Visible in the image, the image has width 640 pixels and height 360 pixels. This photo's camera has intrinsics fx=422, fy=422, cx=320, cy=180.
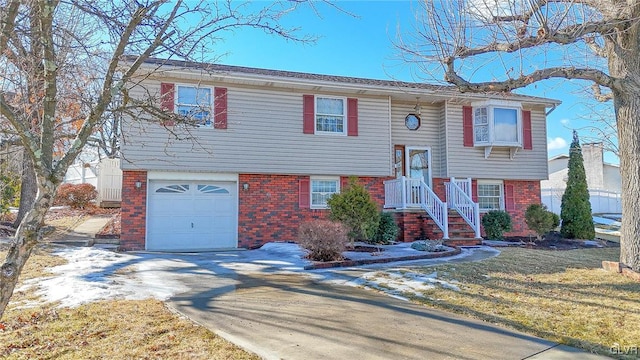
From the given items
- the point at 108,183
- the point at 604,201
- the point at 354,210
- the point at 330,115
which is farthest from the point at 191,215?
the point at 604,201

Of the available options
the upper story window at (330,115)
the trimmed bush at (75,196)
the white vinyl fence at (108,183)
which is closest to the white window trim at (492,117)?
the upper story window at (330,115)

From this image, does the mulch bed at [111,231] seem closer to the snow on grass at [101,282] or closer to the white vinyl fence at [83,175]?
the snow on grass at [101,282]

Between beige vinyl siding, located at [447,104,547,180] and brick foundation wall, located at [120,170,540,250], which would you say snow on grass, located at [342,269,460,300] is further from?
beige vinyl siding, located at [447,104,547,180]

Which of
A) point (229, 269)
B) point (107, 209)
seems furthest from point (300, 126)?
point (107, 209)

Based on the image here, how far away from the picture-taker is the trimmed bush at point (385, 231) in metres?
12.2

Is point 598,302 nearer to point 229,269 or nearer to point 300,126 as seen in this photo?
point 229,269

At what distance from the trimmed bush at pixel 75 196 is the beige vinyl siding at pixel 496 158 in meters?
16.6

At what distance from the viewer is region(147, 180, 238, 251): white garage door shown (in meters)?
12.1

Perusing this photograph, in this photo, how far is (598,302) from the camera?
225 inches

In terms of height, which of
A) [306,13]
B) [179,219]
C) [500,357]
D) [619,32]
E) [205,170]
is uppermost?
[619,32]

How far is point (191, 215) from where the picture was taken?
489 inches

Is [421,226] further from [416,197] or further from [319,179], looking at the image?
[319,179]

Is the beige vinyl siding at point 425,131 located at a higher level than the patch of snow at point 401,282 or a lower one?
higher

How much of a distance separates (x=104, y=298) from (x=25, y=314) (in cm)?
98
